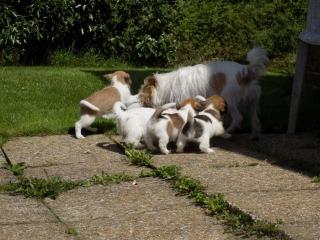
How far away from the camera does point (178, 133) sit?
7.80 meters

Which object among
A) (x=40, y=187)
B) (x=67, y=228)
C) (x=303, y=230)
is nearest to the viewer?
(x=303, y=230)

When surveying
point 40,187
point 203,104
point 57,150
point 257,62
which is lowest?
point 57,150

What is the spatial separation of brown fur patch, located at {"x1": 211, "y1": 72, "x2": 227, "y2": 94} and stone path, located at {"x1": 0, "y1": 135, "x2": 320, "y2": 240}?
91 cm

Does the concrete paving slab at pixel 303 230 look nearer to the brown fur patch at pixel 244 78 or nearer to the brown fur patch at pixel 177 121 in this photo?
the brown fur patch at pixel 177 121

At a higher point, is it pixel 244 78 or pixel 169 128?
pixel 244 78

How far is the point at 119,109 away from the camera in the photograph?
27.3 feet

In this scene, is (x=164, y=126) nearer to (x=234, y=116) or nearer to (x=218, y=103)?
(x=218, y=103)

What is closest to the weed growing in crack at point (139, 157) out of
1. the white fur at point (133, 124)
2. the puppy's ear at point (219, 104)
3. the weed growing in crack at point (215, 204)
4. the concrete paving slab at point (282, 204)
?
the weed growing in crack at point (215, 204)

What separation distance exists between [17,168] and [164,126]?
1.58m

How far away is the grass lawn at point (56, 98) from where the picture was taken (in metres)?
9.00

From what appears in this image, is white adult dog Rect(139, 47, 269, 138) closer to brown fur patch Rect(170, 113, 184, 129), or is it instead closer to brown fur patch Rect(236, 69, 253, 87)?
brown fur patch Rect(236, 69, 253, 87)

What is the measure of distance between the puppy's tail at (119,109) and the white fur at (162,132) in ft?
1.38

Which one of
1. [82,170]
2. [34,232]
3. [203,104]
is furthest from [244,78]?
[34,232]

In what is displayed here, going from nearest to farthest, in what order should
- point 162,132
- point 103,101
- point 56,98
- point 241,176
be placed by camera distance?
point 241,176, point 162,132, point 103,101, point 56,98
